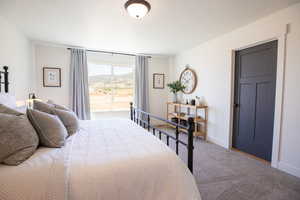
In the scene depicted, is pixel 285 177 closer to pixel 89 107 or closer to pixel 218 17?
pixel 218 17

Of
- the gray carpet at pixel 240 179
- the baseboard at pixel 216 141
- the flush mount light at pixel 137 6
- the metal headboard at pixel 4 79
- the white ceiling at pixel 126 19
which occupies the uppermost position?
the white ceiling at pixel 126 19

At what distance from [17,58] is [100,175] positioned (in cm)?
306

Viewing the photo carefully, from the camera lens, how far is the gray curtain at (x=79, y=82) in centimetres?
377

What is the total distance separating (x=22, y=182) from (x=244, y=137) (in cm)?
325

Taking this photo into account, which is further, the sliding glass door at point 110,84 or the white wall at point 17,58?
the sliding glass door at point 110,84

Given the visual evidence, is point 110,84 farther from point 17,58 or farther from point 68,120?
point 68,120

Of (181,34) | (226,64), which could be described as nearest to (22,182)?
(181,34)

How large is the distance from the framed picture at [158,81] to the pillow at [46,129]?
362cm

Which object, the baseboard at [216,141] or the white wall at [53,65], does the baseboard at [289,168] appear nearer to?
the baseboard at [216,141]

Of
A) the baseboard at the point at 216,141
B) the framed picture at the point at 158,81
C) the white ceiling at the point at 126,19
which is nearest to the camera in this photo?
the white ceiling at the point at 126,19

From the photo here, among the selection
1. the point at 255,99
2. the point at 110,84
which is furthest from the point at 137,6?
the point at 110,84

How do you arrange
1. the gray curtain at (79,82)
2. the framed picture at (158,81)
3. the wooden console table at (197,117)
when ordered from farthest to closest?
the framed picture at (158,81) < the gray curtain at (79,82) < the wooden console table at (197,117)

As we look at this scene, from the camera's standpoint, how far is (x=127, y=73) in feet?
15.1

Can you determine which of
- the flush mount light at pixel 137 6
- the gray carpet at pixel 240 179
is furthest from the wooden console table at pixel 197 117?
the flush mount light at pixel 137 6
